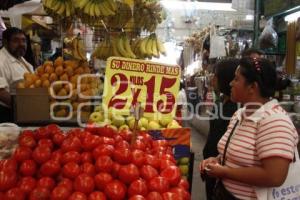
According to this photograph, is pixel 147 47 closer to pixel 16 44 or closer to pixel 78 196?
pixel 16 44

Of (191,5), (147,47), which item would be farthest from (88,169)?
(191,5)

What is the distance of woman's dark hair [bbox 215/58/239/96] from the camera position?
2.78 metres

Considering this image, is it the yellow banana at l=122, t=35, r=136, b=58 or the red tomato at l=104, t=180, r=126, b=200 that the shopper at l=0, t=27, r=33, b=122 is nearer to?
the yellow banana at l=122, t=35, r=136, b=58

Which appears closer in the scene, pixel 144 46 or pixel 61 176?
pixel 61 176

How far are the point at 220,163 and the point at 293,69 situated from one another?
2.87m

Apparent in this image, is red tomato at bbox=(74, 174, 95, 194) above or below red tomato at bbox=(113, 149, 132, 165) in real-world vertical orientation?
below

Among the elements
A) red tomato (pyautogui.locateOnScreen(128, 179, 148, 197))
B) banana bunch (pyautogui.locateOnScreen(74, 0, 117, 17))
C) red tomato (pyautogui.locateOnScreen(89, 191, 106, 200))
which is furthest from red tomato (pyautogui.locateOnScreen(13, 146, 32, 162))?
banana bunch (pyautogui.locateOnScreen(74, 0, 117, 17))

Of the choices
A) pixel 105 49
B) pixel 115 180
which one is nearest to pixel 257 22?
pixel 105 49

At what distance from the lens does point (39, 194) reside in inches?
61.4

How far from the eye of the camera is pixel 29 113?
108 inches

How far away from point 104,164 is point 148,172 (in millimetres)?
209

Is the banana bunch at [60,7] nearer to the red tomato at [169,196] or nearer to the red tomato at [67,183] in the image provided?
the red tomato at [67,183]

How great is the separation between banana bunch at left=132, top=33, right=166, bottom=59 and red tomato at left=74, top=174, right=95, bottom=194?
2.11 m

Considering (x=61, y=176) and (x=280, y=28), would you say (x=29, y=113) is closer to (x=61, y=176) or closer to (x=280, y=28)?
(x=61, y=176)
